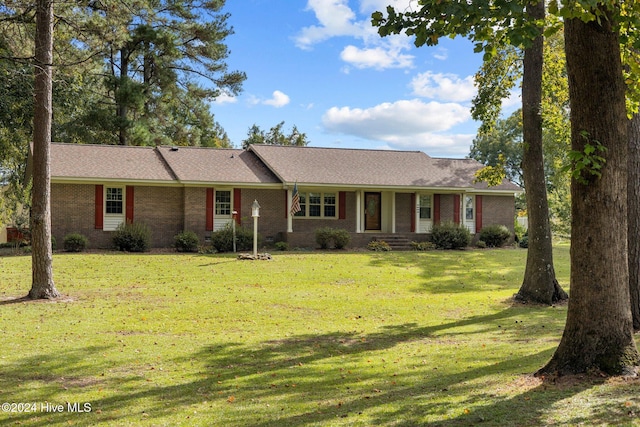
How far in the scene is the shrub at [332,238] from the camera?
977 inches

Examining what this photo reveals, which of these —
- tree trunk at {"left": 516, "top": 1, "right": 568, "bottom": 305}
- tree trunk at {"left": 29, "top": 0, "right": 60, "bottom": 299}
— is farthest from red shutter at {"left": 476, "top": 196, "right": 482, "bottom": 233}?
tree trunk at {"left": 29, "top": 0, "right": 60, "bottom": 299}

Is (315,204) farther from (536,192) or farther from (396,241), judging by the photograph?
(536,192)

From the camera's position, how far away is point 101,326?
408 inches

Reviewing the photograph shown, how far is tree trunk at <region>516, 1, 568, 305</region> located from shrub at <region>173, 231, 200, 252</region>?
45.8 ft

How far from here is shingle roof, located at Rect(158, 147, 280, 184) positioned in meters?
25.4

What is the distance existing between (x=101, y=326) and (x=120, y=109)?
2522 centimetres

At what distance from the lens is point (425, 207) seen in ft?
94.4

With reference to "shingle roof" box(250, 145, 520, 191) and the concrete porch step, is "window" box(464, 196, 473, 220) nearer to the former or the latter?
"shingle roof" box(250, 145, 520, 191)

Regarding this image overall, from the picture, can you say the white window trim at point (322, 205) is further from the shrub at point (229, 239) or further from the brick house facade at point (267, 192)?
the shrub at point (229, 239)

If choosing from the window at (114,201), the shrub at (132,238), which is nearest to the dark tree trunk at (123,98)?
the window at (114,201)

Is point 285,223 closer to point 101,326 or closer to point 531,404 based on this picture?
point 101,326

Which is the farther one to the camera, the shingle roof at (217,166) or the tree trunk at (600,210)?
the shingle roof at (217,166)

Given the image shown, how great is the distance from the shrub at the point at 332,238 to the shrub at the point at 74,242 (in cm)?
946


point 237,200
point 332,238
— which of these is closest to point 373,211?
point 332,238
